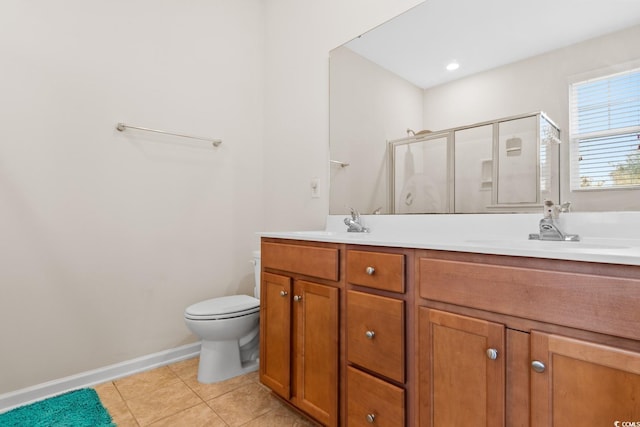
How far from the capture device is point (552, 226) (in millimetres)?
1071

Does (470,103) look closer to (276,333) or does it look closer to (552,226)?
(552,226)

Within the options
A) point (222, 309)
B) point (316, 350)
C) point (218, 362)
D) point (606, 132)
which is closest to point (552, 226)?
point (606, 132)

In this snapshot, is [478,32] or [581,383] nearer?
[581,383]

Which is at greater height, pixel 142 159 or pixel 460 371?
pixel 142 159

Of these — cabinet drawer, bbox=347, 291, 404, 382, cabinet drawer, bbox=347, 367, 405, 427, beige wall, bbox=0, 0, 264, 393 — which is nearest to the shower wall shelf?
beige wall, bbox=0, 0, 264, 393

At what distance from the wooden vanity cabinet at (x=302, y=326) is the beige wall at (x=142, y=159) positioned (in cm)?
62

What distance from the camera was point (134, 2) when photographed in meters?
1.89

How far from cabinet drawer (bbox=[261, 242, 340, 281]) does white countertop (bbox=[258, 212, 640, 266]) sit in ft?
0.16

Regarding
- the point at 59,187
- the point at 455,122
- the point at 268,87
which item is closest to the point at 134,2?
the point at 268,87

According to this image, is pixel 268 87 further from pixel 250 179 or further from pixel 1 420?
pixel 1 420

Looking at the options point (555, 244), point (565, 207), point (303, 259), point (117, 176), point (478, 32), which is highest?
point (478, 32)

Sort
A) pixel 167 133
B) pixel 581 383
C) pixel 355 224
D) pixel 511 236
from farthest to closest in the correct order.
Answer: pixel 167 133 < pixel 355 224 < pixel 511 236 < pixel 581 383

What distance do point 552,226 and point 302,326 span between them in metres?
1.01

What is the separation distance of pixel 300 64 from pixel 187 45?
76 centimetres
